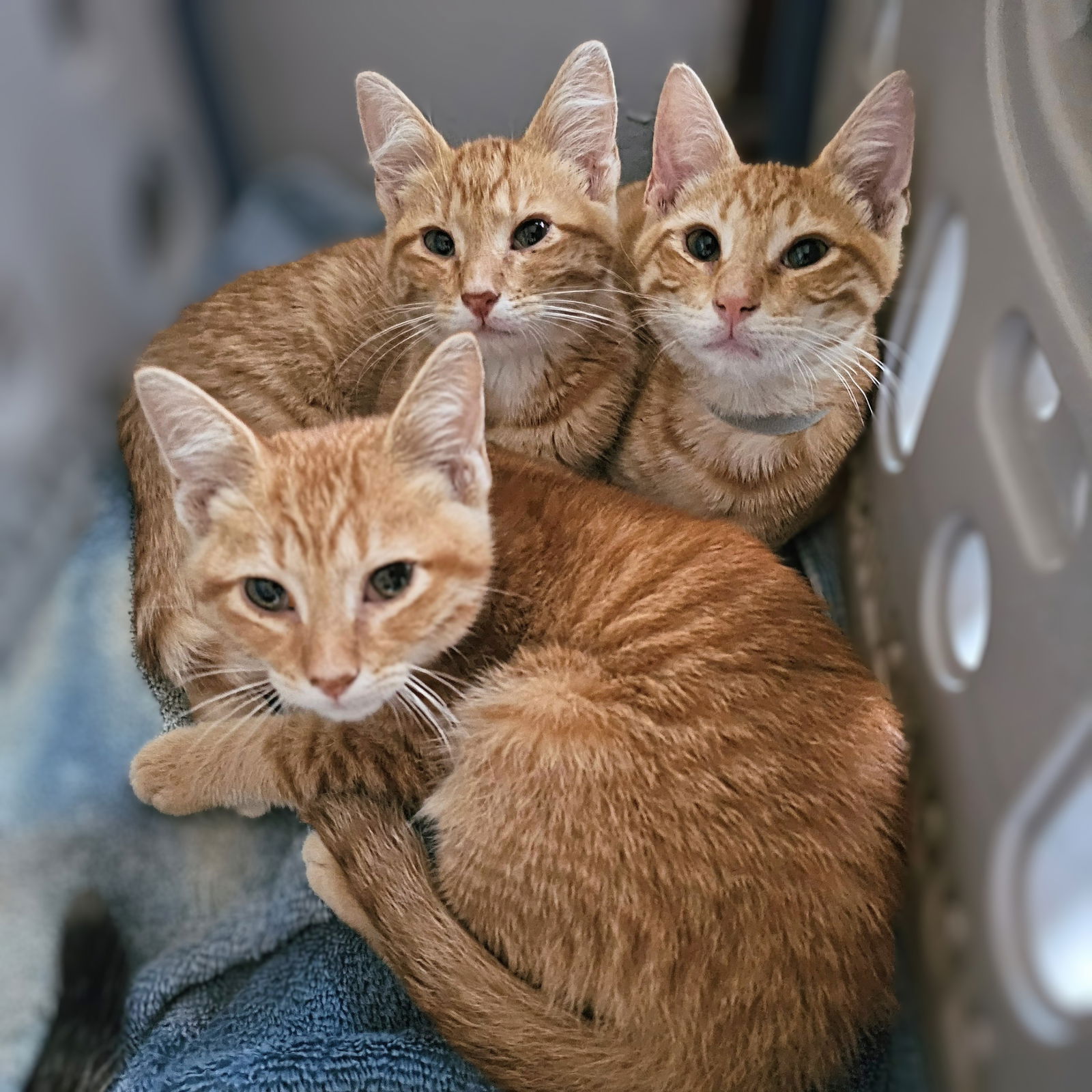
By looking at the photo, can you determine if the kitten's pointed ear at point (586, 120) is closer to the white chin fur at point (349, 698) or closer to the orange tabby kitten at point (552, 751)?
the orange tabby kitten at point (552, 751)

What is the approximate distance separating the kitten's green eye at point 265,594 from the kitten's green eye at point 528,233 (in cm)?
60

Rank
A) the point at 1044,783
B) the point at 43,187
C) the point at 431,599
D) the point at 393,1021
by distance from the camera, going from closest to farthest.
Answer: the point at 1044,783 → the point at 431,599 → the point at 393,1021 → the point at 43,187

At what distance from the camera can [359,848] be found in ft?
3.24

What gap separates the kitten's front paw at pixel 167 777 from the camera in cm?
114

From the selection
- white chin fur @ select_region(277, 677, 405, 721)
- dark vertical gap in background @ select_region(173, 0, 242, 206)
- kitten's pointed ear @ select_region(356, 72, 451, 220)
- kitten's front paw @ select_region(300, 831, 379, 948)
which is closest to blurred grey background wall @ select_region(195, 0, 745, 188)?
dark vertical gap in background @ select_region(173, 0, 242, 206)

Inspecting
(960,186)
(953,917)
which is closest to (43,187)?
(960,186)

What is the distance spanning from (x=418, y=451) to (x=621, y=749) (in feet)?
1.25

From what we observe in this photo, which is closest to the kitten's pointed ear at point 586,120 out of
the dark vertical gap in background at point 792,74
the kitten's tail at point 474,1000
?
the dark vertical gap in background at point 792,74

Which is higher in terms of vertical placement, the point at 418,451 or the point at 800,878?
the point at 418,451

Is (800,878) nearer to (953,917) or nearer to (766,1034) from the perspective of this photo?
(766,1034)

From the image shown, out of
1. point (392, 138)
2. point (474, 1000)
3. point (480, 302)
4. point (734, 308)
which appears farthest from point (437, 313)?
point (474, 1000)

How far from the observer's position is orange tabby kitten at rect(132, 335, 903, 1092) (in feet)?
2.83

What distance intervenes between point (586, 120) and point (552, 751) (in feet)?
2.91

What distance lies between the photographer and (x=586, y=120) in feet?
4.23
